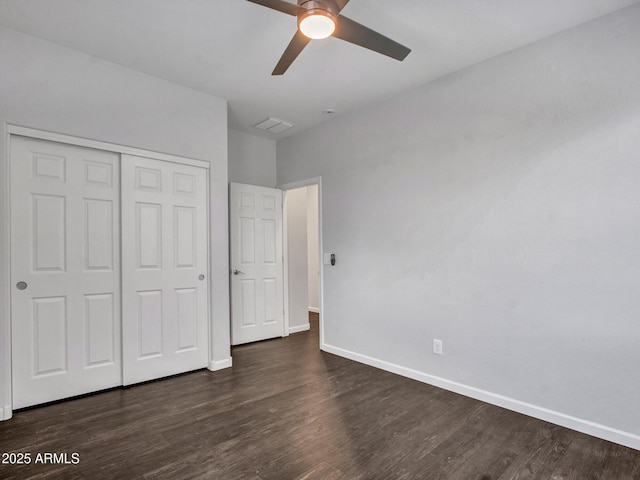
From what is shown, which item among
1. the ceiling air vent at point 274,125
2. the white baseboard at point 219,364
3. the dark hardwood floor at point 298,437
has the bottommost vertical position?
the dark hardwood floor at point 298,437

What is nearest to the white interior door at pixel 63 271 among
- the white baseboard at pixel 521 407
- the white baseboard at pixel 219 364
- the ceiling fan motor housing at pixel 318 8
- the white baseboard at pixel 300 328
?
the white baseboard at pixel 219 364

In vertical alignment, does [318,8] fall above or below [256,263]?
above

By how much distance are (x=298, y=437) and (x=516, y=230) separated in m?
2.13

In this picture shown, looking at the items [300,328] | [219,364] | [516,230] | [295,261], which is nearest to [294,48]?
[516,230]

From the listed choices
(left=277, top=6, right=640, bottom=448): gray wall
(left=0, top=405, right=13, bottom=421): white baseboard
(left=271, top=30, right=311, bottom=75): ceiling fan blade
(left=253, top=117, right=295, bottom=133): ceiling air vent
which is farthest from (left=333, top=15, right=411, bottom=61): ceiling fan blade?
(left=0, top=405, right=13, bottom=421): white baseboard

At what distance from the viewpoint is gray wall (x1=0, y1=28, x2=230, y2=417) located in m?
2.49

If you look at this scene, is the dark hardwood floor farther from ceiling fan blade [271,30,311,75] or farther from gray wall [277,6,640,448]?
ceiling fan blade [271,30,311,75]

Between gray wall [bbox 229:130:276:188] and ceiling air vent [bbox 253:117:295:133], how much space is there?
350 mm

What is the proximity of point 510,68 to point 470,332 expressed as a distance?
2.09 meters

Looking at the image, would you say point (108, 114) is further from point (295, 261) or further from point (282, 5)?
point (295, 261)

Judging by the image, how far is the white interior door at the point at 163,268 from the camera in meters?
3.08

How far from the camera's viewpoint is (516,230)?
8.71 ft

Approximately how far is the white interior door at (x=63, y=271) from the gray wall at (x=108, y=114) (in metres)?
0.10

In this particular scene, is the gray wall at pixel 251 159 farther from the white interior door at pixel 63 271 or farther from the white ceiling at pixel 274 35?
the white interior door at pixel 63 271
